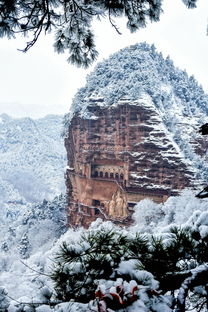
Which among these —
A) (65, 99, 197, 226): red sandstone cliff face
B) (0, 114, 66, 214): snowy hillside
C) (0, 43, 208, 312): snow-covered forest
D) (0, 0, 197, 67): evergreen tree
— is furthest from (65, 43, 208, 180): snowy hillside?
(0, 114, 66, 214): snowy hillside

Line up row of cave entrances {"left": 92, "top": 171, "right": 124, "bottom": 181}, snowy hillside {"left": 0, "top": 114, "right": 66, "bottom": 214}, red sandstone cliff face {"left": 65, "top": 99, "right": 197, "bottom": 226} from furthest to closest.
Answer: snowy hillside {"left": 0, "top": 114, "right": 66, "bottom": 214}, row of cave entrances {"left": 92, "top": 171, "right": 124, "bottom": 181}, red sandstone cliff face {"left": 65, "top": 99, "right": 197, "bottom": 226}

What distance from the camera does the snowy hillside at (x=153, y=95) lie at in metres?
27.1

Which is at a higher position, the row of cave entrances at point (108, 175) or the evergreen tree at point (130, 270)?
the evergreen tree at point (130, 270)

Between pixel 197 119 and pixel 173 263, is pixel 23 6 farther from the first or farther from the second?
pixel 197 119

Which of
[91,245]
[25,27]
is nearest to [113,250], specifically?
[91,245]

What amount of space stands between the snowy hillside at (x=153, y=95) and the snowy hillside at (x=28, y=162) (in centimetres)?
4991

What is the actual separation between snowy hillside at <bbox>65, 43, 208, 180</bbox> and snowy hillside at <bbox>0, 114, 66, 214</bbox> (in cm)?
4991

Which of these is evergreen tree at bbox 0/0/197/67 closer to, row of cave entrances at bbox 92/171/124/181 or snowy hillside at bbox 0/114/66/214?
row of cave entrances at bbox 92/171/124/181

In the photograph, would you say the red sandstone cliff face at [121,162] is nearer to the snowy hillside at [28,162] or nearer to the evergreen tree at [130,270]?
the evergreen tree at [130,270]

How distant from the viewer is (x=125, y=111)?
27297mm

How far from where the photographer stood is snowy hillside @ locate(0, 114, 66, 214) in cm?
8719

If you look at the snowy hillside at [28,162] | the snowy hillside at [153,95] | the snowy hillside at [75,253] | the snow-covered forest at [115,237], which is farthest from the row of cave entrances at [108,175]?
the snowy hillside at [28,162]

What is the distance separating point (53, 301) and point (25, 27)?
8.59 feet

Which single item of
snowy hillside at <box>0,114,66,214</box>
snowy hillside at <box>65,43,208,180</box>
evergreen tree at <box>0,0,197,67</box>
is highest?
snowy hillside at <box>65,43,208,180</box>
